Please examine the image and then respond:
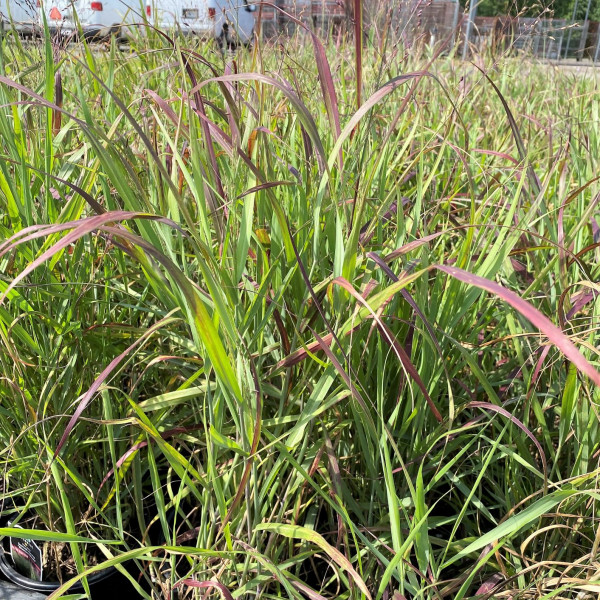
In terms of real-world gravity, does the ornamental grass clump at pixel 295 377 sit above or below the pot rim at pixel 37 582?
above

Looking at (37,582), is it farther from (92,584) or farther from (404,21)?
(404,21)

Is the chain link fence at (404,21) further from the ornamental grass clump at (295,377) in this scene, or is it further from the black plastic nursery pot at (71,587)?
the black plastic nursery pot at (71,587)

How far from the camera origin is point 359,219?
71cm

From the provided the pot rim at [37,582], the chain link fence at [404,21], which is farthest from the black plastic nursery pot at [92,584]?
the chain link fence at [404,21]

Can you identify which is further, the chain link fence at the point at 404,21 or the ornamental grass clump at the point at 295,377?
the chain link fence at the point at 404,21

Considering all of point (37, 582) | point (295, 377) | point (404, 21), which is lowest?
point (37, 582)

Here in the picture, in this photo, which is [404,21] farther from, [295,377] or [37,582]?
[37,582]

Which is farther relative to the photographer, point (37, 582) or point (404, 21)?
point (404, 21)

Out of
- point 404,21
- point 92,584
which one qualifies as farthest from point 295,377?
point 404,21

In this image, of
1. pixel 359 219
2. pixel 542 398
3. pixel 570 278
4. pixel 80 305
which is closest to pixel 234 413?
pixel 359 219

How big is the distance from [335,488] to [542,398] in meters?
0.41

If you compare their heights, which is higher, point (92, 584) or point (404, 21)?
point (404, 21)

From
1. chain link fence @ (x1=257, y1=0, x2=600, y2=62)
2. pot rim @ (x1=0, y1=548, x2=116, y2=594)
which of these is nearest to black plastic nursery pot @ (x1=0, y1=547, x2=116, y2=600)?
pot rim @ (x1=0, y1=548, x2=116, y2=594)

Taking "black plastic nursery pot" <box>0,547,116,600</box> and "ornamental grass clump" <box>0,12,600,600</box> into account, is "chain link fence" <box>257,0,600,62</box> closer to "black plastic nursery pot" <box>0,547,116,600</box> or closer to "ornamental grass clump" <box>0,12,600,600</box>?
"ornamental grass clump" <box>0,12,600,600</box>
